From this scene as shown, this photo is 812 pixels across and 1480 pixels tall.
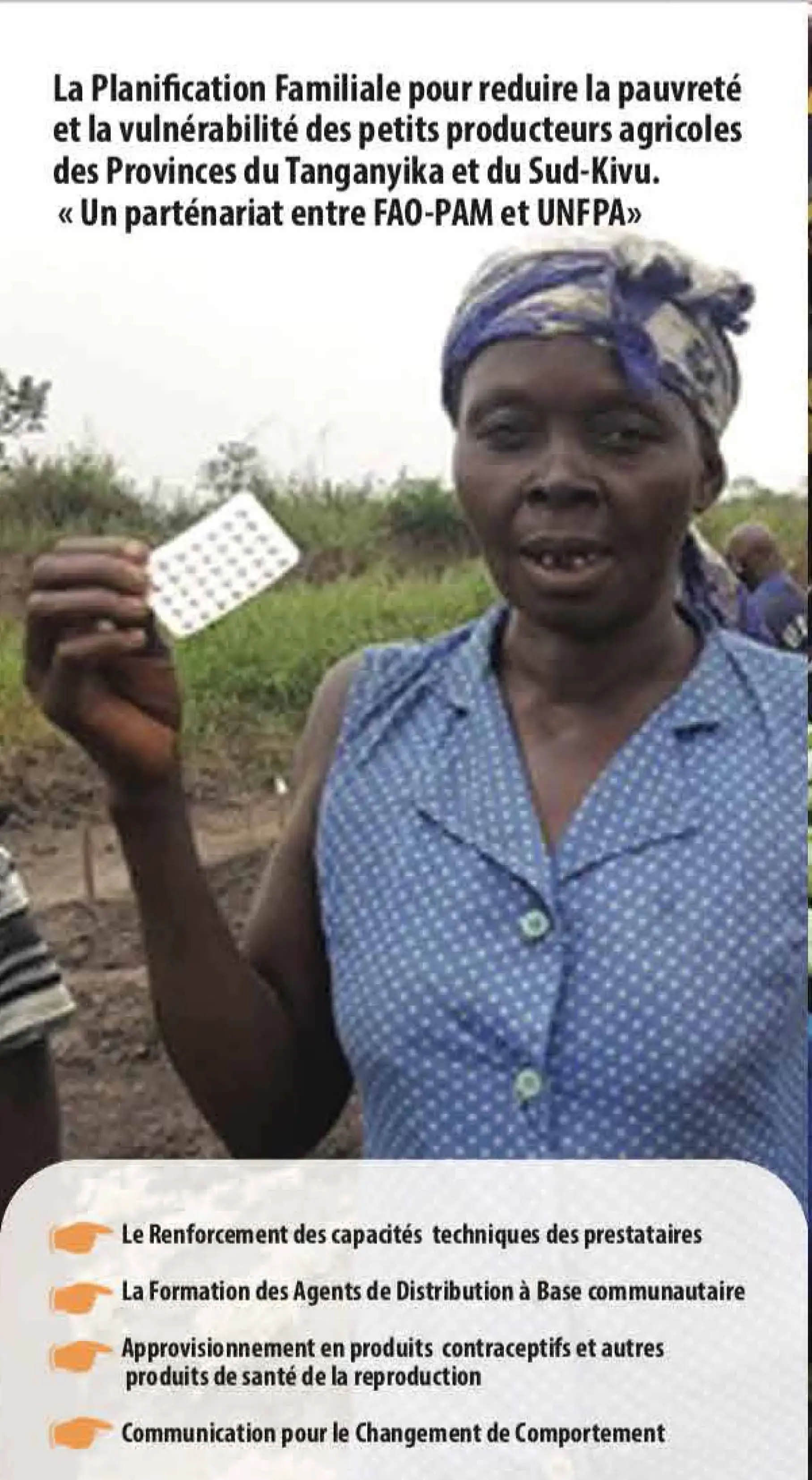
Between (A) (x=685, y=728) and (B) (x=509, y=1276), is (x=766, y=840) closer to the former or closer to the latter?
(A) (x=685, y=728)

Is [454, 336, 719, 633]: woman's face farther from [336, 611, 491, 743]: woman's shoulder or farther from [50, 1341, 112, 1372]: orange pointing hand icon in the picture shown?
[50, 1341, 112, 1372]: orange pointing hand icon

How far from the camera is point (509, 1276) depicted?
2.16 feet

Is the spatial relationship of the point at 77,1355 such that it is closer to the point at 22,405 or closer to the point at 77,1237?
the point at 77,1237

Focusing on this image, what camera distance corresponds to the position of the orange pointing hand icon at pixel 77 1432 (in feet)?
2.38

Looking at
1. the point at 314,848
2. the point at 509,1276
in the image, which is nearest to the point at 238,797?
the point at 314,848

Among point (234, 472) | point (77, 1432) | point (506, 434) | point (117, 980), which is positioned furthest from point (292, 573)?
point (77, 1432)

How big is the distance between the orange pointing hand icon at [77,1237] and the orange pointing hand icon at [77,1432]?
3.0 inches

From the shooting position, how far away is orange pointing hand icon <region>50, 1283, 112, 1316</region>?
72cm

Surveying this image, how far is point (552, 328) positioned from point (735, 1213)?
34cm

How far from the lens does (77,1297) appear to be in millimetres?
724

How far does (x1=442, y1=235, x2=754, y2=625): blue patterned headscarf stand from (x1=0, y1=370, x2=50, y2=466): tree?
20 cm

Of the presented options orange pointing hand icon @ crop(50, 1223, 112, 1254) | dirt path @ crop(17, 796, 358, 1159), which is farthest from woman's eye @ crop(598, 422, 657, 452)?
orange pointing hand icon @ crop(50, 1223, 112, 1254)

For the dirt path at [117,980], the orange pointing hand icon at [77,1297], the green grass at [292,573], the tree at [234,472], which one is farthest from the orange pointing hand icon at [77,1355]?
the tree at [234,472]

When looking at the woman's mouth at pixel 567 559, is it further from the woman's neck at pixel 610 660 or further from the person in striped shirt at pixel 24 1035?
the person in striped shirt at pixel 24 1035
